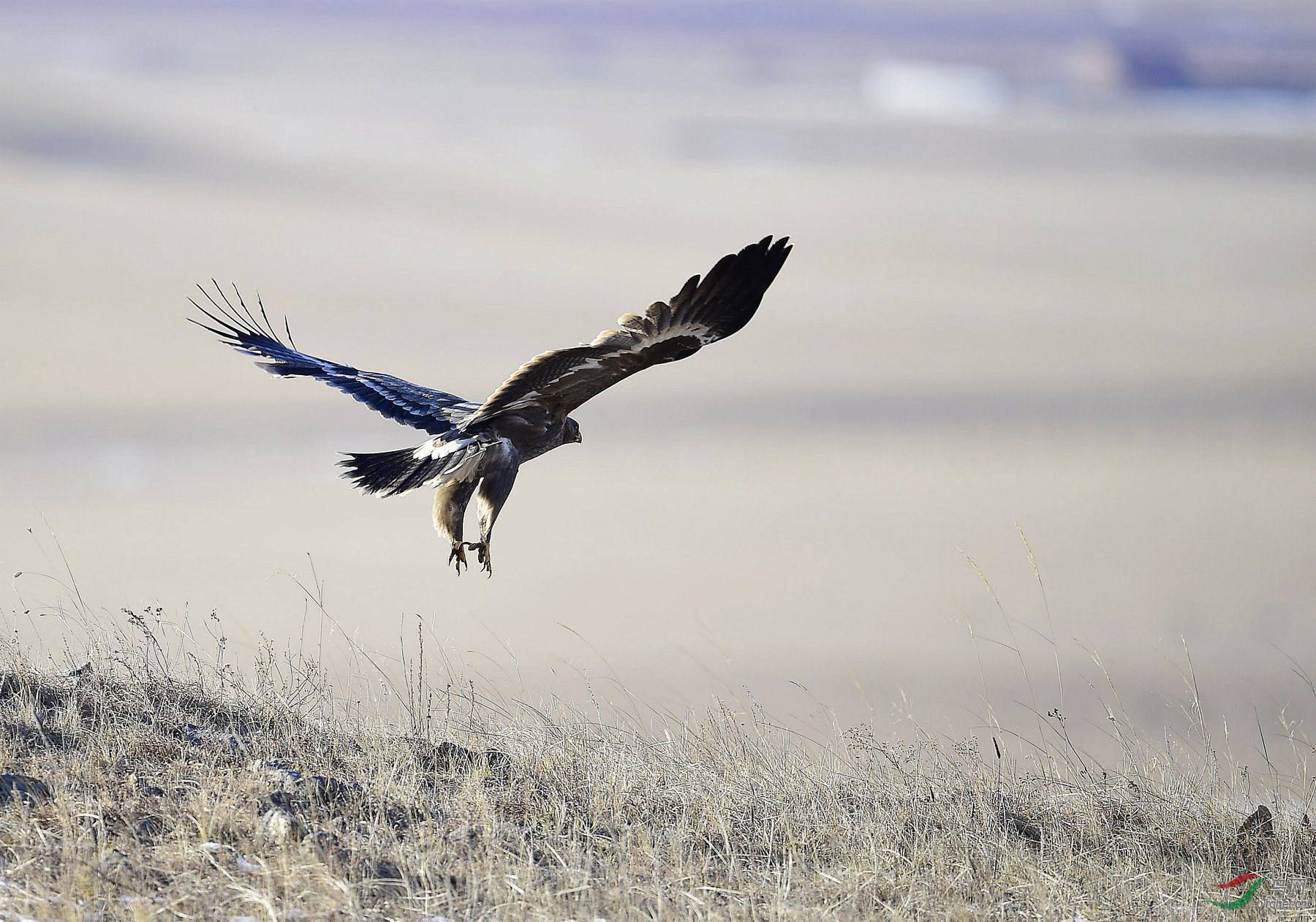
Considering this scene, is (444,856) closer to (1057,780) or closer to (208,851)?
(208,851)

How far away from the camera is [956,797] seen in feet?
16.8

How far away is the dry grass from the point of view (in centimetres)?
384

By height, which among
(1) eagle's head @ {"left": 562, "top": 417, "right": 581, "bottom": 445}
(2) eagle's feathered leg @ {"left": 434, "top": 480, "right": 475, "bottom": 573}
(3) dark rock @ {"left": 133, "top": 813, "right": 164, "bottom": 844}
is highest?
(1) eagle's head @ {"left": 562, "top": 417, "right": 581, "bottom": 445}

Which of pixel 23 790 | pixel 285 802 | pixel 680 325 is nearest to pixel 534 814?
pixel 285 802

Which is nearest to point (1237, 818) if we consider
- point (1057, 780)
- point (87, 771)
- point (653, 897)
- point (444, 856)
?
point (1057, 780)

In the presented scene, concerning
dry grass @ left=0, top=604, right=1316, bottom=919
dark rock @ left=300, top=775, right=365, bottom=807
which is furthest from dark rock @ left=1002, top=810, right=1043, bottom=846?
dark rock @ left=300, top=775, right=365, bottom=807

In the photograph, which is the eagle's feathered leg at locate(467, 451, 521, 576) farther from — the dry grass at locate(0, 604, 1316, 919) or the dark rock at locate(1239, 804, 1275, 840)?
the dark rock at locate(1239, 804, 1275, 840)

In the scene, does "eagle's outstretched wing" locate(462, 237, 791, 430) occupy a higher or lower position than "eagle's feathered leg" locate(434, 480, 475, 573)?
higher

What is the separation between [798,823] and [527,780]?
1.08m

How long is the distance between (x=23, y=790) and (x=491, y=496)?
2.70m

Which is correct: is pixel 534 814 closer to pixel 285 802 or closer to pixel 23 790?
pixel 285 802

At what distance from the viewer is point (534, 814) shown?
4656mm

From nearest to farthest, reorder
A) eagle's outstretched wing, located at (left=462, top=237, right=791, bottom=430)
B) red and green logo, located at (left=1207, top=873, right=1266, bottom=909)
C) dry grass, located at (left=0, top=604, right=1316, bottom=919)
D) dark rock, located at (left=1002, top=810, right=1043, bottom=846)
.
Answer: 1. dry grass, located at (left=0, top=604, right=1316, bottom=919)
2. red and green logo, located at (left=1207, top=873, right=1266, bottom=909)
3. dark rock, located at (left=1002, top=810, right=1043, bottom=846)
4. eagle's outstretched wing, located at (left=462, top=237, right=791, bottom=430)

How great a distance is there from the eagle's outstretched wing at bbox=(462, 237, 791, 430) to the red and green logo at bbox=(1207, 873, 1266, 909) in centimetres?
291
